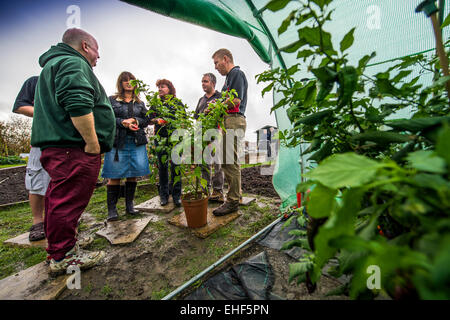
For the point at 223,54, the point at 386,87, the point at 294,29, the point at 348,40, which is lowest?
the point at 386,87

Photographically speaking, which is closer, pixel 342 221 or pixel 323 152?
pixel 342 221

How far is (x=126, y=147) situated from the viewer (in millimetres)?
2342

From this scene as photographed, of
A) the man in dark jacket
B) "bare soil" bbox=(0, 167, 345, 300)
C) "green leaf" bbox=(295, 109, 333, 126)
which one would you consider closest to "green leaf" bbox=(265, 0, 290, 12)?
"green leaf" bbox=(295, 109, 333, 126)

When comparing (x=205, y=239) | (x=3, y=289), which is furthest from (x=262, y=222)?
(x=3, y=289)

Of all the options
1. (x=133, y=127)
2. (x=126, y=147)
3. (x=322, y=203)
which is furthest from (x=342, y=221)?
(x=126, y=147)

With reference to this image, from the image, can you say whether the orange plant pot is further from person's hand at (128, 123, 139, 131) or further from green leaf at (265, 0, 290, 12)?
green leaf at (265, 0, 290, 12)

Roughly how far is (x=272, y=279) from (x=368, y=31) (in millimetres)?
2518

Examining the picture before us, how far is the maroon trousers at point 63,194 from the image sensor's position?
124cm

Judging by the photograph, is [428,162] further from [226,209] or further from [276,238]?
[226,209]

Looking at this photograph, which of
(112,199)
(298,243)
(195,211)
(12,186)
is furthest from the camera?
(12,186)

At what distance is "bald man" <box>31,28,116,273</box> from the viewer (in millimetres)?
1230

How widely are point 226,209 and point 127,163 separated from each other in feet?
4.82

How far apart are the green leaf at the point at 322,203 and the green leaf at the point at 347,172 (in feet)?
0.18

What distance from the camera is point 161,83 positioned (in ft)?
9.31
